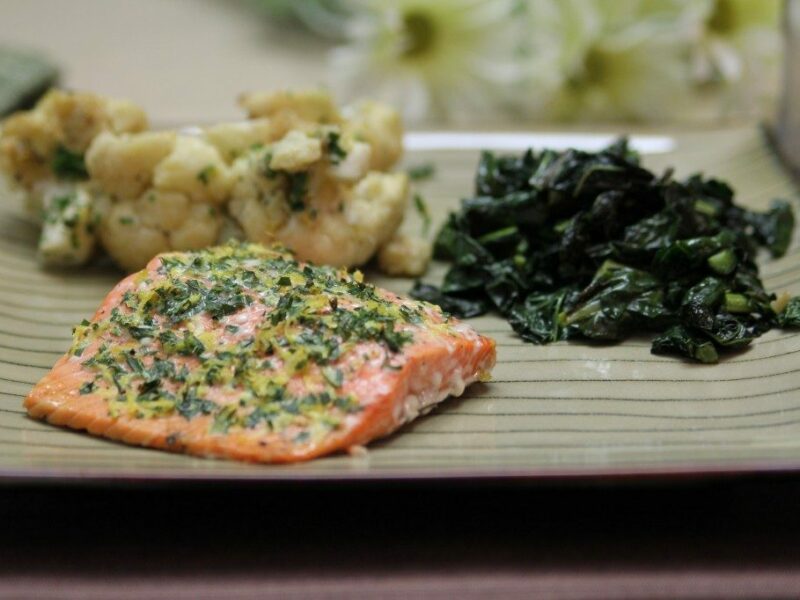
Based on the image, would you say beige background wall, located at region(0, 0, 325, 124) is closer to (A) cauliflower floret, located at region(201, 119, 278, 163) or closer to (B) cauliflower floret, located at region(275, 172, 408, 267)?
(A) cauliflower floret, located at region(201, 119, 278, 163)

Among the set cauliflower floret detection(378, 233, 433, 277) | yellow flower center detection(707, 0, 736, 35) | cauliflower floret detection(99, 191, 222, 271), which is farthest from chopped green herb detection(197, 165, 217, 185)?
yellow flower center detection(707, 0, 736, 35)

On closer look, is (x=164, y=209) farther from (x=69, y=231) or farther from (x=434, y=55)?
(x=434, y=55)

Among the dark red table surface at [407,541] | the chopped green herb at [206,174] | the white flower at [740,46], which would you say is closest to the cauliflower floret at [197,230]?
the chopped green herb at [206,174]

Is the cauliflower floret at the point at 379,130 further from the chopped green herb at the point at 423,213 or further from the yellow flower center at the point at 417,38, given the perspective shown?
the yellow flower center at the point at 417,38

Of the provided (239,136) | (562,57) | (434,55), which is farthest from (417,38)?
(239,136)

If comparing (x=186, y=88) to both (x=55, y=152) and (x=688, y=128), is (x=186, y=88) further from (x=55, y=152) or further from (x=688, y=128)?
(x=688, y=128)
